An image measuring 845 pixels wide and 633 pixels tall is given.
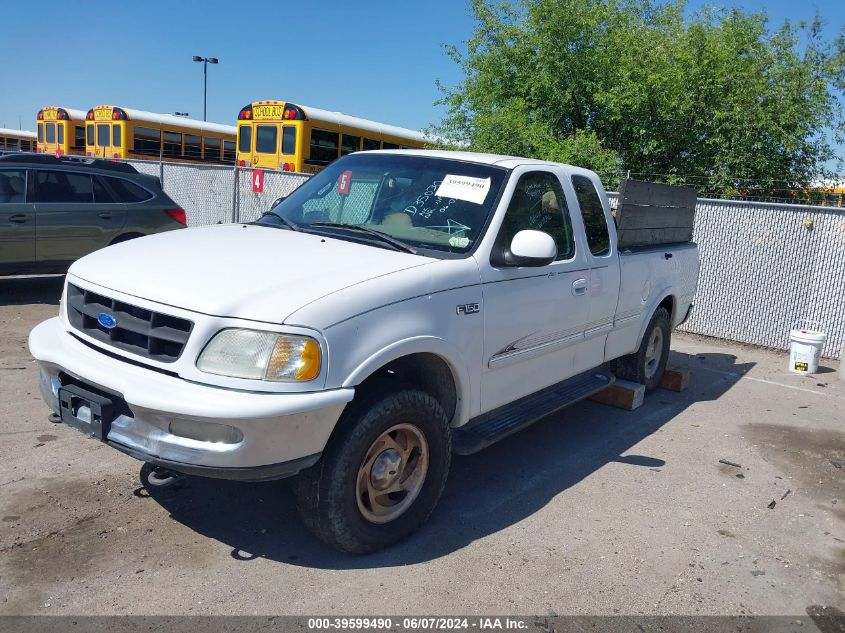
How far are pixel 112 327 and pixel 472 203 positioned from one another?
82.3 inches

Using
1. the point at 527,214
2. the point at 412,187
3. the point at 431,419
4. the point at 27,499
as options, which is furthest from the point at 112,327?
the point at 527,214

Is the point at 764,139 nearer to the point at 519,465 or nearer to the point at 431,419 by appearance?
the point at 519,465

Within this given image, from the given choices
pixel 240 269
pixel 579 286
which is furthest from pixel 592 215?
pixel 240 269

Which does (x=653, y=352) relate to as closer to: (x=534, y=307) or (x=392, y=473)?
(x=534, y=307)

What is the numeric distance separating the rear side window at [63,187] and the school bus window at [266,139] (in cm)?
1003

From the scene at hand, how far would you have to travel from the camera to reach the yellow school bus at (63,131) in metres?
26.0

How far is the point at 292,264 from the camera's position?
366 cm

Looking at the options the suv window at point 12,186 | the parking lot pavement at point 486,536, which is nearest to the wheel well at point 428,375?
the parking lot pavement at point 486,536

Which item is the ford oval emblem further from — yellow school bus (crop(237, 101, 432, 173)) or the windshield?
yellow school bus (crop(237, 101, 432, 173))

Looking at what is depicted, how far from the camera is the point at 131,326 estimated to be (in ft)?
11.2

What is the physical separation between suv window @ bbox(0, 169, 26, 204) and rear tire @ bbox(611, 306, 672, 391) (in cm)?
733

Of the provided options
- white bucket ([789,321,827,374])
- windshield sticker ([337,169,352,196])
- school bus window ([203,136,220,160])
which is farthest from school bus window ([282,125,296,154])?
windshield sticker ([337,169,352,196])

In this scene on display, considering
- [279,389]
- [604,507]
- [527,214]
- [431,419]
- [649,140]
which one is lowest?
[604,507]

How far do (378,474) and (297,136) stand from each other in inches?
640
